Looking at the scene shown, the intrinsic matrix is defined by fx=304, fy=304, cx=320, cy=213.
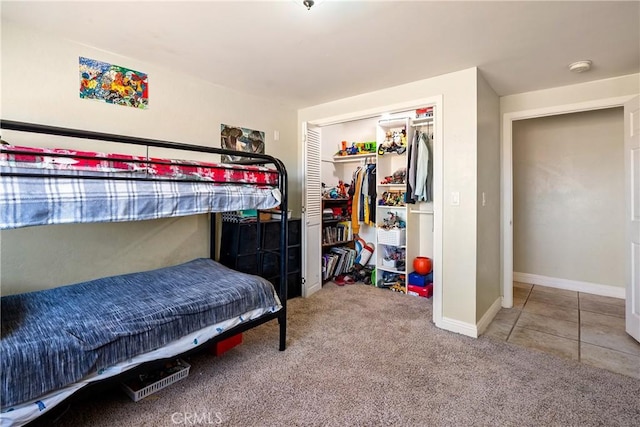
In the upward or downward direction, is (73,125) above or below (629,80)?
below

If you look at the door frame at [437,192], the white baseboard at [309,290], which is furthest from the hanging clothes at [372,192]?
the door frame at [437,192]

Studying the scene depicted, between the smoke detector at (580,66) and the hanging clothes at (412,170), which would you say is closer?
the smoke detector at (580,66)

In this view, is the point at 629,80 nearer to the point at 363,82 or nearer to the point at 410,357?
the point at 363,82

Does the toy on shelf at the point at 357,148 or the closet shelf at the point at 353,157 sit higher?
the toy on shelf at the point at 357,148

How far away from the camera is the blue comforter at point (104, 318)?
1.20 meters

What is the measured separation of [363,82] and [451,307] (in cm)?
217

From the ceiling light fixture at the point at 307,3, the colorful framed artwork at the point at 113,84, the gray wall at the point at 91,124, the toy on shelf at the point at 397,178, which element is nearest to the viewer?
the ceiling light fixture at the point at 307,3

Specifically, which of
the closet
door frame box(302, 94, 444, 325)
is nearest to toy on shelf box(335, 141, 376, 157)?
the closet

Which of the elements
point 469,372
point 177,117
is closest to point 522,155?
point 469,372

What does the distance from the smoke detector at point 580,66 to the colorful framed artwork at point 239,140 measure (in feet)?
9.20

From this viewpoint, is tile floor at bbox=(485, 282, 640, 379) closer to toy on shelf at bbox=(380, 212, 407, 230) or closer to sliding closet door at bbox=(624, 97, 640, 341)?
sliding closet door at bbox=(624, 97, 640, 341)

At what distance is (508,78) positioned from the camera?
2691mm

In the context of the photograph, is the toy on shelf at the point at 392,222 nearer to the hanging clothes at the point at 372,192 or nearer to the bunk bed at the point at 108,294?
the hanging clothes at the point at 372,192

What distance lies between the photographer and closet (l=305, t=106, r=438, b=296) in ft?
11.6
